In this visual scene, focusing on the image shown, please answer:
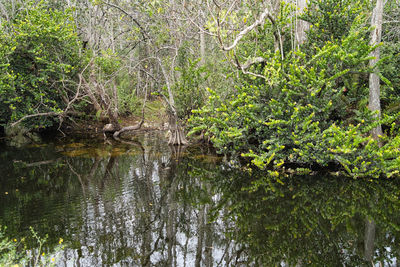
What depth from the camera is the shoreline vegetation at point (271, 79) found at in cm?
784

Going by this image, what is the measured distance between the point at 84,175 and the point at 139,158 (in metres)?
2.39

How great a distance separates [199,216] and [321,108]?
14.5 feet

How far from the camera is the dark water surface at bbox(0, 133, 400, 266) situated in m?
4.88

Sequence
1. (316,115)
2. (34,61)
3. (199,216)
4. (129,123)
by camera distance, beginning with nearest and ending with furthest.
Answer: (199,216)
(316,115)
(34,61)
(129,123)

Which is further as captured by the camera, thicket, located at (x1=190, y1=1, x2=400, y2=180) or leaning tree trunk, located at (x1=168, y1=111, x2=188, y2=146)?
leaning tree trunk, located at (x1=168, y1=111, x2=188, y2=146)

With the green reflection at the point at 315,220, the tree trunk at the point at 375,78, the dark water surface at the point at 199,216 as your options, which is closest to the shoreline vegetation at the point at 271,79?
the tree trunk at the point at 375,78

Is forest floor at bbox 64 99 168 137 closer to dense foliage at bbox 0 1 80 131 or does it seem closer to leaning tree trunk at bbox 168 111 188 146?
dense foliage at bbox 0 1 80 131

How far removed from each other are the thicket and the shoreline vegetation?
0.10ft

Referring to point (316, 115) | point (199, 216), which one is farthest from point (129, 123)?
point (199, 216)

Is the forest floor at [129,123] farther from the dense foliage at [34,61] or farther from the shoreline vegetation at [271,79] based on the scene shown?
the dense foliage at [34,61]

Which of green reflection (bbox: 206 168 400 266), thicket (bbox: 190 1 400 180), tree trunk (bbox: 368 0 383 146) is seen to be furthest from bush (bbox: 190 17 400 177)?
green reflection (bbox: 206 168 400 266)

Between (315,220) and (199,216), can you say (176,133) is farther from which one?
(315,220)

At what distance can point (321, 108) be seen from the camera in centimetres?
841

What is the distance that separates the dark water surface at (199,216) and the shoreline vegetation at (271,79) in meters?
1.00
